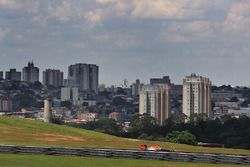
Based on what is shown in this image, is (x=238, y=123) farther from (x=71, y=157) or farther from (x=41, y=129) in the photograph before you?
(x=71, y=157)

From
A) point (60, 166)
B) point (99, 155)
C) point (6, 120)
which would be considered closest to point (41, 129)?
point (6, 120)

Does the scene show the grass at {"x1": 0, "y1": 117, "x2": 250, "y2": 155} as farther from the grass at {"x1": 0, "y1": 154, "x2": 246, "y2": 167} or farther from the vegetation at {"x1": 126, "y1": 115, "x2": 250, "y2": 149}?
the vegetation at {"x1": 126, "y1": 115, "x2": 250, "y2": 149}

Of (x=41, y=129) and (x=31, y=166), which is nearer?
(x=31, y=166)

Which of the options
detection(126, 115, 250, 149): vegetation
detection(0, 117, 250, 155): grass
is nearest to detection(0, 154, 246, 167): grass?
detection(0, 117, 250, 155): grass

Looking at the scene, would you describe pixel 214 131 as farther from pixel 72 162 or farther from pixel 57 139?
pixel 72 162

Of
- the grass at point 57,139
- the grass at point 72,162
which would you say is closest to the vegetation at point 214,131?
the grass at point 57,139

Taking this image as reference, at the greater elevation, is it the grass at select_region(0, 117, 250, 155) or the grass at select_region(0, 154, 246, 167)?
the grass at select_region(0, 117, 250, 155)
